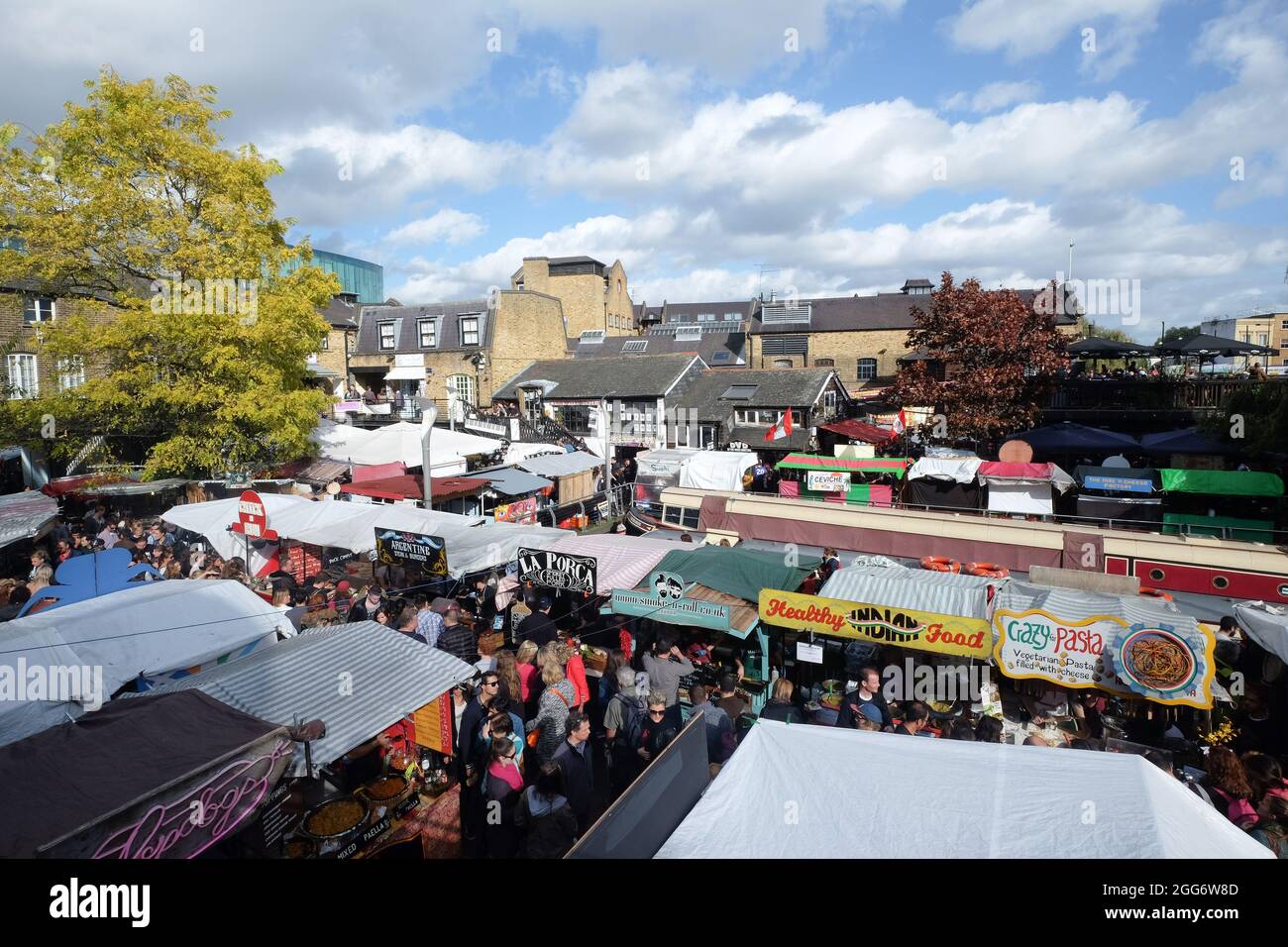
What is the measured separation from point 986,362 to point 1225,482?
27.9 feet

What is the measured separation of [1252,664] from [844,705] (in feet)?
18.3

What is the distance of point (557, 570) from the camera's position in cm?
1071

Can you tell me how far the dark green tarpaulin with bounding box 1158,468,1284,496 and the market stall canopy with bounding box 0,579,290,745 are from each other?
19.5 meters

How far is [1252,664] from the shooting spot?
8.59 meters

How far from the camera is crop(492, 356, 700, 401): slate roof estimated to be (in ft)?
110

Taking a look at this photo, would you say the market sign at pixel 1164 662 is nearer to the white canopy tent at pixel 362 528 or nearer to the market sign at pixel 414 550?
the white canopy tent at pixel 362 528

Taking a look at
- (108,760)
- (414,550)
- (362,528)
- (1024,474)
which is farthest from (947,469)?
(108,760)

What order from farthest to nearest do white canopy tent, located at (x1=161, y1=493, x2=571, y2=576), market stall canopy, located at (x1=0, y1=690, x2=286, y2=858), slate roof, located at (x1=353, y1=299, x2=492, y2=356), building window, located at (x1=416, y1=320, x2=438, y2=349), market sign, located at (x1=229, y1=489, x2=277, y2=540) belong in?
1. building window, located at (x1=416, y1=320, x2=438, y2=349)
2. slate roof, located at (x1=353, y1=299, x2=492, y2=356)
3. market sign, located at (x1=229, y1=489, x2=277, y2=540)
4. white canopy tent, located at (x1=161, y1=493, x2=571, y2=576)
5. market stall canopy, located at (x1=0, y1=690, x2=286, y2=858)

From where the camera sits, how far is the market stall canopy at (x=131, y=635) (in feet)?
20.2

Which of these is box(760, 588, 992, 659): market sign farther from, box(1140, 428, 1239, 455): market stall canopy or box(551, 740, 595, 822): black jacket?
box(1140, 428, 1239, 455): market stall canopy

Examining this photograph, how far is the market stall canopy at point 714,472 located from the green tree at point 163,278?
12.3 meters

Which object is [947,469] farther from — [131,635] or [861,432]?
[131,635]

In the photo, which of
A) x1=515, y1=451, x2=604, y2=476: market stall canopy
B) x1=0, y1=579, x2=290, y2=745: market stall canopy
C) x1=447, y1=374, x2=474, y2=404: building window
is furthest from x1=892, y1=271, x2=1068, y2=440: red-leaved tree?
x1=447, y1=374, x2=474, y2=404: building window
